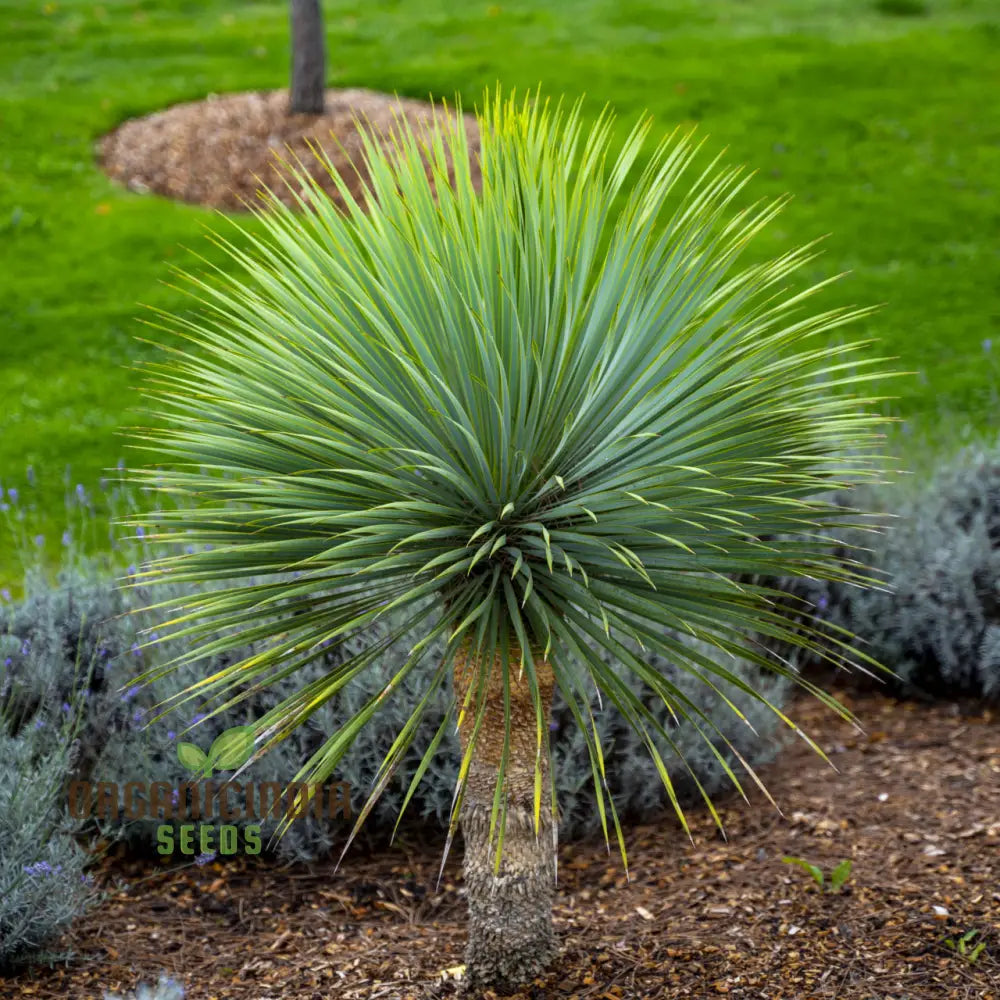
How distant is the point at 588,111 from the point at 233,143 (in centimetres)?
407

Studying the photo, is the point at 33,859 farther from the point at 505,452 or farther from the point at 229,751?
the point at 505,452

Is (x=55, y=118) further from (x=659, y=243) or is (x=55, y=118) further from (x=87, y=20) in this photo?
(x=659, y=243)

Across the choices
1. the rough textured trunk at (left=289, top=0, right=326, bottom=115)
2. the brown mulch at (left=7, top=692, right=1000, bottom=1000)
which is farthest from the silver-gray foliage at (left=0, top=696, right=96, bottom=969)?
the rough textured trunk at (left=289, top=0, right=326, bottom=115)

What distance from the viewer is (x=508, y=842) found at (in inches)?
128

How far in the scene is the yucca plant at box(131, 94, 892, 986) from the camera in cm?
290

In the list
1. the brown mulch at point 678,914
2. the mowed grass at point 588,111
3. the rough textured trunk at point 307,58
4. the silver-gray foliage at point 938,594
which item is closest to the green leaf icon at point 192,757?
the brown mulch at point 678,914

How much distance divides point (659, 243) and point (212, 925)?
103 inches

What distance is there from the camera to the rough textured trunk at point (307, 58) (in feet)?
42.1

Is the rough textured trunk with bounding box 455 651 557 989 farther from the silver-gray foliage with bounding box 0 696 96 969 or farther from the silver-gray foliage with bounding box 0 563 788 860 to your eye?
the silver-gray foliage with bounding box 0 696 96 969

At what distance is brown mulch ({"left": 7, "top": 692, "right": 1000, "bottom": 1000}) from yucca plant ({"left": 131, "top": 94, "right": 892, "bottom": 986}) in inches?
18.8

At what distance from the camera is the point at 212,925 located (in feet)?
13.3

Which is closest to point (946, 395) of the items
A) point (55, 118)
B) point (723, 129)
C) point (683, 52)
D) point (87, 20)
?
point (723, 129)

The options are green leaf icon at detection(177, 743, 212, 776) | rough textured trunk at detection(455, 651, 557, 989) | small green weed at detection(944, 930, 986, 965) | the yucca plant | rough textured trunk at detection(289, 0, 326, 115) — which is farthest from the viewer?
rough textured trunk at detection(289, 0, 326, 115)

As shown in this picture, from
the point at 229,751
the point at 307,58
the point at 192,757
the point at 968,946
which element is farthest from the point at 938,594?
the point at 307,58
